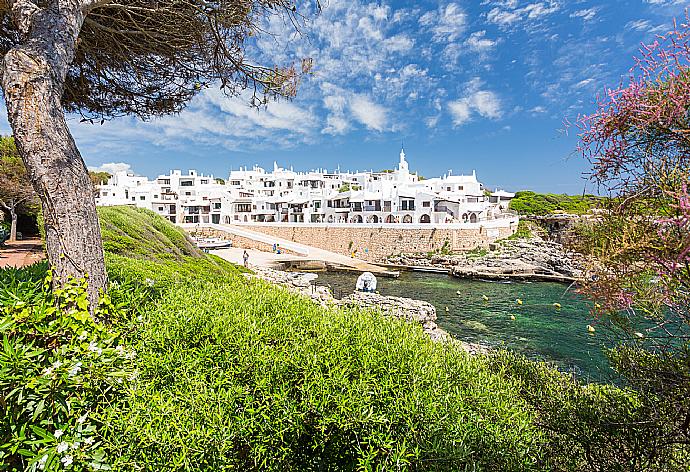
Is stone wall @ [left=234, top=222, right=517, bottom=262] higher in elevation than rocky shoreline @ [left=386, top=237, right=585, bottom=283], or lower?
higher

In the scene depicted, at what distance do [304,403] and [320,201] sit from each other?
1755 inches

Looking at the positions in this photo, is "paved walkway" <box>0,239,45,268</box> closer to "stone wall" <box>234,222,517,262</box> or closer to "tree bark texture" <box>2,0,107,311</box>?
"tree bark texture" <box>2,0,107,311</box>

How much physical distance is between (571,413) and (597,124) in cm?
307

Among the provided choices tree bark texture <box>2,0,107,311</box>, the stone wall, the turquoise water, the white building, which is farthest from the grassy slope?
the white building

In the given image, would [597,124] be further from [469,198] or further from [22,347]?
[469,198]

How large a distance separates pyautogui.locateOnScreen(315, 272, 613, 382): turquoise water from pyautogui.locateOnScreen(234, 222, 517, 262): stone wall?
270 inches

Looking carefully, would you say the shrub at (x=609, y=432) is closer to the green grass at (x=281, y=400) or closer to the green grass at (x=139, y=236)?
the green grass at (x=281, y=400)

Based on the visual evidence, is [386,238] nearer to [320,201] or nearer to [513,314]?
[320,201]

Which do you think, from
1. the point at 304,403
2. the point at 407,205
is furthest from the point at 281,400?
the point at 407,205

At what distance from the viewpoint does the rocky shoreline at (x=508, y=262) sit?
86.6 ft

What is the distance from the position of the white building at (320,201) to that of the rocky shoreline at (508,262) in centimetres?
763

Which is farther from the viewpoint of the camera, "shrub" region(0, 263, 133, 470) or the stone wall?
the stone wall

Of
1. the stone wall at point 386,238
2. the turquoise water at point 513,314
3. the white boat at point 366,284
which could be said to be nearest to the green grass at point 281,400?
the turquoise water at point 513,314

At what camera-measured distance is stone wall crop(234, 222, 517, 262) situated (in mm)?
33750
